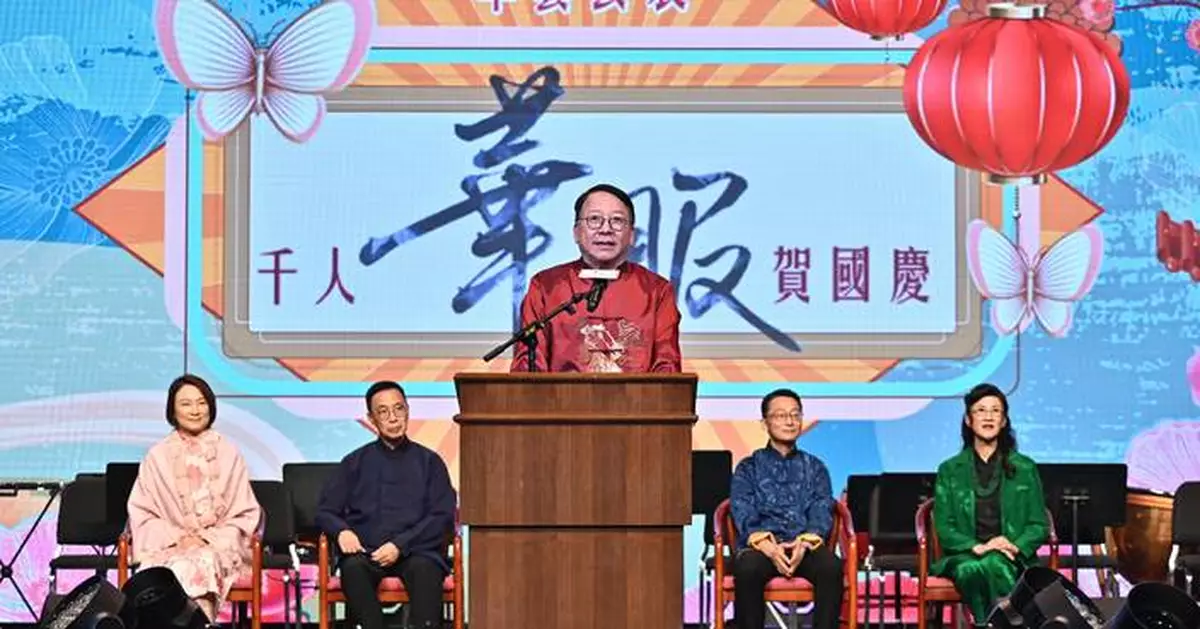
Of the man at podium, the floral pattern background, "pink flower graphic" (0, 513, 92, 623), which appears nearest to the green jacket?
the floral pattern background

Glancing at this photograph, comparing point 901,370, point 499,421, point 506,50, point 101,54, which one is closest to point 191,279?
point 101,54

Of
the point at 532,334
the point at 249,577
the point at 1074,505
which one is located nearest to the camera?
the point at 532,334

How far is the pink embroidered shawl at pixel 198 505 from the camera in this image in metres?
6.95

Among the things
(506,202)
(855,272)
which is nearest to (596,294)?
(506,202)

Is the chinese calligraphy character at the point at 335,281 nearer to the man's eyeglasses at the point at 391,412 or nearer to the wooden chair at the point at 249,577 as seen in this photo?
the man's eyeglasses at the point at 391,412

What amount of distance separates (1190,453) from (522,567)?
4256 millimetres

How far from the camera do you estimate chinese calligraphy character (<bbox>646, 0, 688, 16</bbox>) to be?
830cm

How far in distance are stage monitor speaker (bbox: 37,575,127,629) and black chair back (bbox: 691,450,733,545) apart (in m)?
2.65

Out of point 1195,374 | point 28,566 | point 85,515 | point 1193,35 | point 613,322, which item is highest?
point 1193,35

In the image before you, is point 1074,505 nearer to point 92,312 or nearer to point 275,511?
point 275,511

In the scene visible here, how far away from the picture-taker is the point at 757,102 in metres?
8.31

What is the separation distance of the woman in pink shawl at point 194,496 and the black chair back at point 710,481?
1.54 m

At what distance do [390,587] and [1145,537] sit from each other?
2867 millimetres

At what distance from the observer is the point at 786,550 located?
7.03 m
